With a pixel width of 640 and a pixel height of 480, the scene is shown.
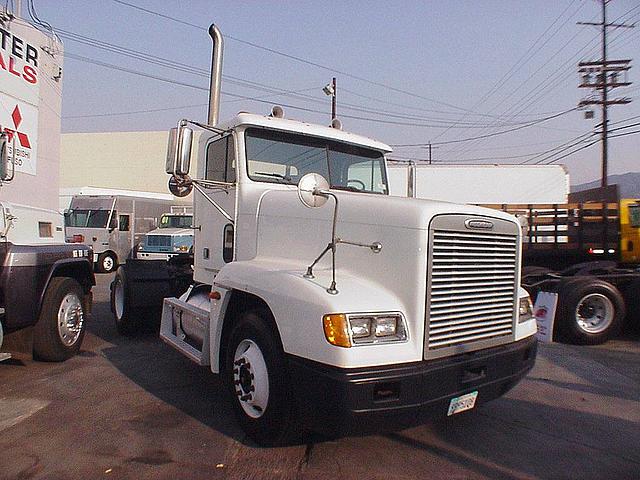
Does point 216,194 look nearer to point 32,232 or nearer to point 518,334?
point 32,232

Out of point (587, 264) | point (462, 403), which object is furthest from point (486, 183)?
point (462, 403)

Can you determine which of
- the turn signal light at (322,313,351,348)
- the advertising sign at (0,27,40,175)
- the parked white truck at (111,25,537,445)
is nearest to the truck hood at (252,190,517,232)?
the parked white truck at (111,25,537,445)

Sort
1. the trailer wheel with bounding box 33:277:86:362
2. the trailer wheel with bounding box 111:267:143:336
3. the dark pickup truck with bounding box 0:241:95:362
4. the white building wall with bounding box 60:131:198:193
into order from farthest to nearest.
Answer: the white building wall with bounding box 60:131:198:193, the trailer wheel with bounding box 111:267:143:336, the trailer wheel with bounding box 33:277:86:362, the dark pickup truck with bounding box 0:241:95:362

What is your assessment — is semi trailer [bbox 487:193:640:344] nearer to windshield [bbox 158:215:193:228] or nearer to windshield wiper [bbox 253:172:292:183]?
windshield wiper [bbox 253:172:292:183]

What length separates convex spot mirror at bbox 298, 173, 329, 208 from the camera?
3.54 meters

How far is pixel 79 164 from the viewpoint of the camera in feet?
132

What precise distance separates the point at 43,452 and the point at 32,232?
119 inches

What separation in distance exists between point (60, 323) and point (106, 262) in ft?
45.3

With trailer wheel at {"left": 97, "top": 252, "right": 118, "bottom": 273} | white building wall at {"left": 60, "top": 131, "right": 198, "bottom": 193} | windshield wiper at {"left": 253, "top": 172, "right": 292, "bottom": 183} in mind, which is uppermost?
white building wall at {"left": 60, "top": 131, "right": 198, "bottom": 193}

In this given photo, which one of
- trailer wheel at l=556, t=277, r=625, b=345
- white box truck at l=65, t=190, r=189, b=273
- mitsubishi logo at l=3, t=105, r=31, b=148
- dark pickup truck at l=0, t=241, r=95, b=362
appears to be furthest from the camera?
white box truck at l=65, t=190, r=189, b=273

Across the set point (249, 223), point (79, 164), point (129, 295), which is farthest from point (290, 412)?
point (79, 164)

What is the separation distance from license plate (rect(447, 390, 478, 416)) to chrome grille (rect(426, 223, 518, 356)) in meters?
0.31

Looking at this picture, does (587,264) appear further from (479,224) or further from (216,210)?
(216,210)

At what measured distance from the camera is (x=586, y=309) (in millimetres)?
7977
